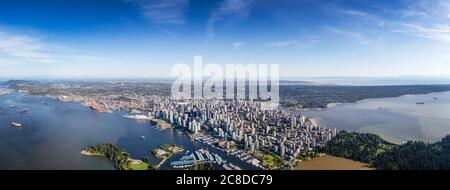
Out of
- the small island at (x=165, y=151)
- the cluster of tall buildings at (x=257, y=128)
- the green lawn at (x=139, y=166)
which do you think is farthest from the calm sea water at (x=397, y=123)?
the green lawn at (x=139, y=166)

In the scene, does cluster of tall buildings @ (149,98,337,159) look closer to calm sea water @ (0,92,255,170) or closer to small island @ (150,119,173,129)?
small island @ (150,119,173,129)

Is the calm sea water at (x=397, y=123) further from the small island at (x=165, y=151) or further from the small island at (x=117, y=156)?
the small island at (x=117, y=156)

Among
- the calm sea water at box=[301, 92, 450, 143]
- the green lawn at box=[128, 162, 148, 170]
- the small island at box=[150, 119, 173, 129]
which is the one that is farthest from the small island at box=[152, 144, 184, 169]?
the calm sea water at box=[301, 92, 450, 143]

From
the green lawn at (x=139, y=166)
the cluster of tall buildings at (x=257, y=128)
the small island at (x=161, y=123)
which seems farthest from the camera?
the small island at (x=161, y=123)

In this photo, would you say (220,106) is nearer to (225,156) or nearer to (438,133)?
(225,156)

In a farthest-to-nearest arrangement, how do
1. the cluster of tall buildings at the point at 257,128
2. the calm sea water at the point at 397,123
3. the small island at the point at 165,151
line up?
1. the calm sea water at the point at 397,123
2. the cluster of tall buildings at the point at 257,128
3. the small island at the point at 165,151

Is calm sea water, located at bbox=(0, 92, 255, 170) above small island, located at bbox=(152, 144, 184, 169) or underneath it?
above

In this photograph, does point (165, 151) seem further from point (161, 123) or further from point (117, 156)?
Result: point (161, 123)
